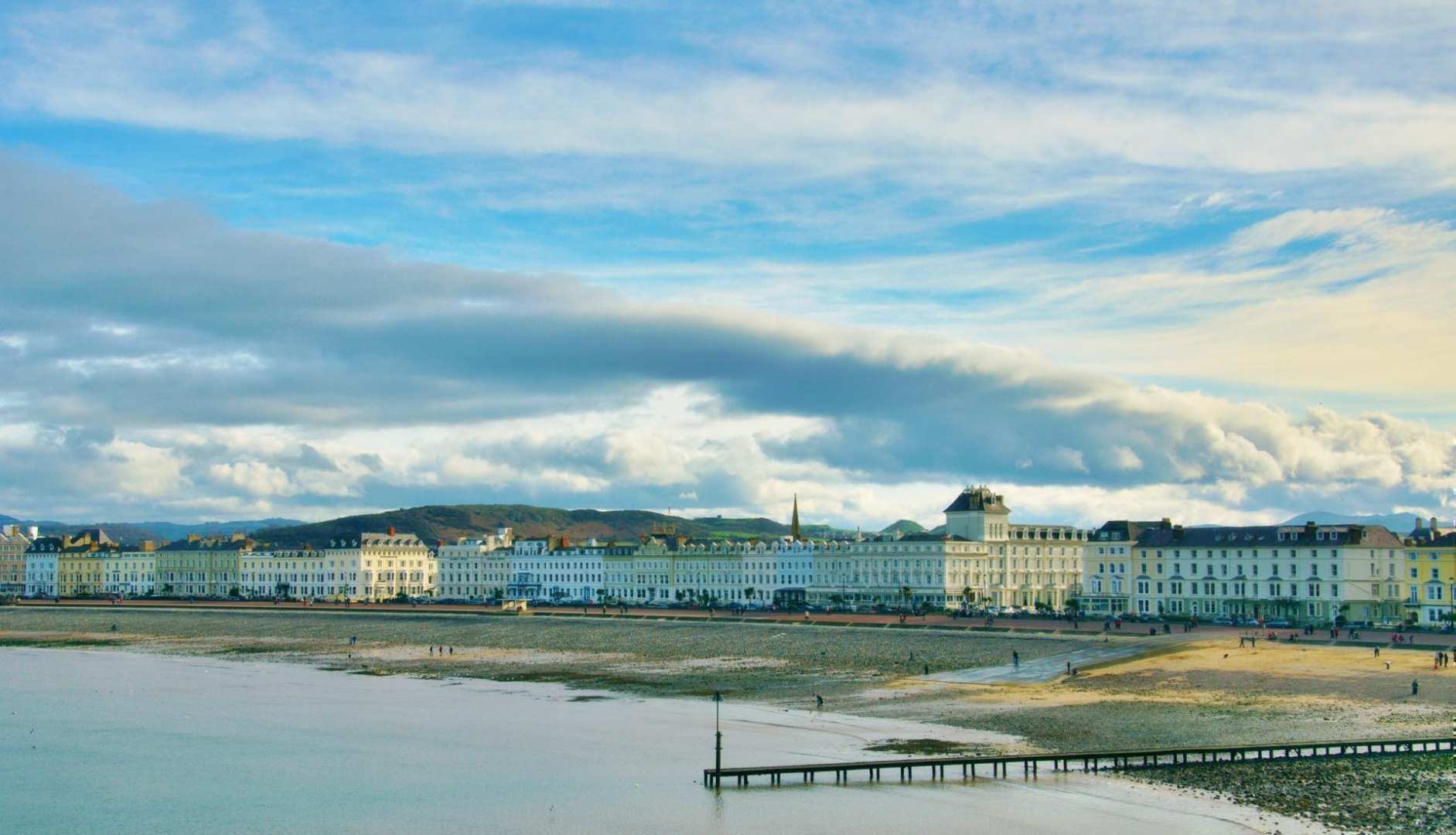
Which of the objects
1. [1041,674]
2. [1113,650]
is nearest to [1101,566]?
[1113,650]

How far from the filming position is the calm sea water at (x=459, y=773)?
37.9m

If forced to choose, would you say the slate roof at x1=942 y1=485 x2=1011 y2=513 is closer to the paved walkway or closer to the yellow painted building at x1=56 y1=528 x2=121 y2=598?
the paved walkway

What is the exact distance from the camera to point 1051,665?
71750 mm

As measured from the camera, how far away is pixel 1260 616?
100 meters

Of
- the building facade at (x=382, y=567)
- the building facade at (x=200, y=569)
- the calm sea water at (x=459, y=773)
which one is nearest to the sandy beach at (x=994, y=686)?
the calm sea water at (x=459, y=773)

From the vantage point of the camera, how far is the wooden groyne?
139ft

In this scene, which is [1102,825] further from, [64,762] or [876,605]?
[876,605]

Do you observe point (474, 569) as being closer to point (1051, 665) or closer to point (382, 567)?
point (382, 567)

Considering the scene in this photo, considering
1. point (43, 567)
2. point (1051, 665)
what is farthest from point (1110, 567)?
point (43, 567)

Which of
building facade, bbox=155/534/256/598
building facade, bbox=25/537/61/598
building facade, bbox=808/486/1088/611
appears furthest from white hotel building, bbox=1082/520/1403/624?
building facade, bbox=25/537/61/598

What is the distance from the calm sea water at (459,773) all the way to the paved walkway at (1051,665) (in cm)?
1424

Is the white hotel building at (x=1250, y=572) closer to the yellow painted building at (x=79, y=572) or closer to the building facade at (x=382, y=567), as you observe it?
the building facade at (x=382, y=567)

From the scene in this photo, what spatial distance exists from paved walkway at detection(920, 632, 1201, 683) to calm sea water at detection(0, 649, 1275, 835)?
46.7 feet

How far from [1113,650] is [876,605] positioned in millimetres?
52826
